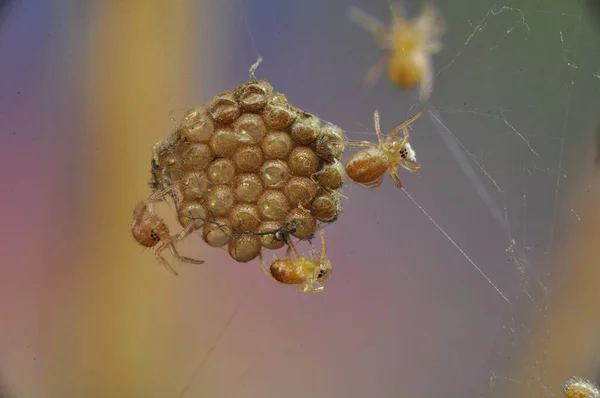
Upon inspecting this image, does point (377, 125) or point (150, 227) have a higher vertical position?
point (377, 125)

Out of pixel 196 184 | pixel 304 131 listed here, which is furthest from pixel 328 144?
pixel 196 184

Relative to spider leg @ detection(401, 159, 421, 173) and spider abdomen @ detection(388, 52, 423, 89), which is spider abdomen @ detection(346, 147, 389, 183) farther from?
spider abdomen @ detection(388, 52, 423, 89)

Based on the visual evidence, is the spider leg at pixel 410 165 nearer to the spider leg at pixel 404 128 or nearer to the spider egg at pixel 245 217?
the spider leg at pixel 404 128

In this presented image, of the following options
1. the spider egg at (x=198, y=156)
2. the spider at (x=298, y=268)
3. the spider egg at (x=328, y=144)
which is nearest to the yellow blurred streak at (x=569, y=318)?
the spider at (x=298, y=268)

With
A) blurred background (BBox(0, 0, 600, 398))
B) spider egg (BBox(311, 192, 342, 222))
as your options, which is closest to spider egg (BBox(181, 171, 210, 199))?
spider egg (BBox(311, 192, 342, 222))

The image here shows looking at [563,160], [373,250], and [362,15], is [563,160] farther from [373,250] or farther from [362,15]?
[362,15]

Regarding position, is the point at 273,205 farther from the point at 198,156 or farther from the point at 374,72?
the point at 374,72
